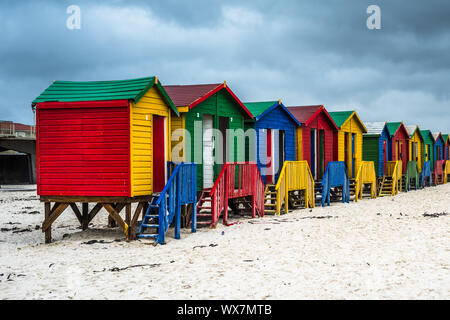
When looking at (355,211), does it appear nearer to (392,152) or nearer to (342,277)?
(342,277)

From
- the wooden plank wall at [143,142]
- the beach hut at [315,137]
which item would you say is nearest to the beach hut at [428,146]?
the beach hut at [315,137]

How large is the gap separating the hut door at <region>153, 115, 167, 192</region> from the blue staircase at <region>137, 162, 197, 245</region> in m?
0.22

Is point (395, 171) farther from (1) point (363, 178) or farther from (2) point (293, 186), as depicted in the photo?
(2) point (293, 186)

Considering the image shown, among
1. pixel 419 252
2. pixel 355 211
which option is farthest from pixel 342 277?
pixel 355 211

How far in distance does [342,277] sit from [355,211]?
10178 mm

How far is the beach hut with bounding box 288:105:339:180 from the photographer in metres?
20.7

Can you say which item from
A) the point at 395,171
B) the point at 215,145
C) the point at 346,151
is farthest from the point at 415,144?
the point at 215,145

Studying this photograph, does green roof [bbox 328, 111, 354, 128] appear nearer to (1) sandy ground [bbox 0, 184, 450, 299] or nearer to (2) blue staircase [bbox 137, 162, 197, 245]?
(1) sandy ground [bbox 0, 184, 450, 299]

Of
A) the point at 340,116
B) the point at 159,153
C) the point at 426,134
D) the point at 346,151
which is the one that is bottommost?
the point at 159,153

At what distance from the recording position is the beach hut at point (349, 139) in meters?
24.2

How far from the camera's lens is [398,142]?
32844 millimetres

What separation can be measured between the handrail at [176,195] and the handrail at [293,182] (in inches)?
191

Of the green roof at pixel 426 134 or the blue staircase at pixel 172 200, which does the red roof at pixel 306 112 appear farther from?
the green roof at pixel 426 134

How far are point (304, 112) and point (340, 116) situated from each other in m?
4.07
